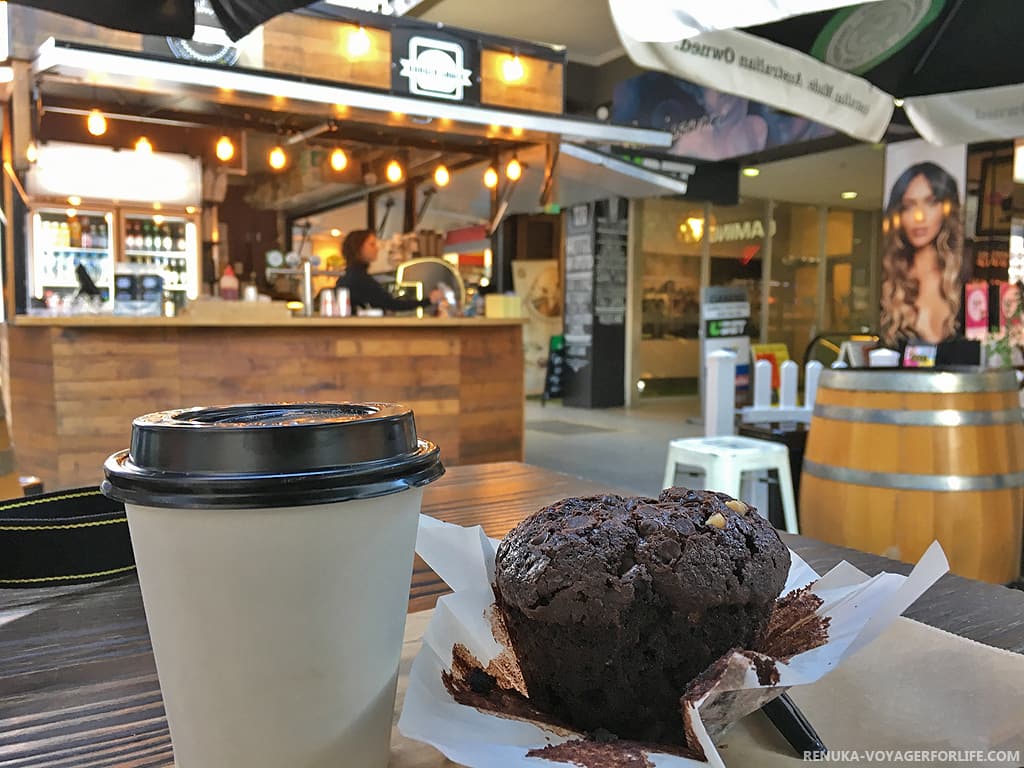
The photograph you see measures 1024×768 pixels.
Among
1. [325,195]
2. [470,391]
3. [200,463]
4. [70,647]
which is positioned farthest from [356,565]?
[325,195]

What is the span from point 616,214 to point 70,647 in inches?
426

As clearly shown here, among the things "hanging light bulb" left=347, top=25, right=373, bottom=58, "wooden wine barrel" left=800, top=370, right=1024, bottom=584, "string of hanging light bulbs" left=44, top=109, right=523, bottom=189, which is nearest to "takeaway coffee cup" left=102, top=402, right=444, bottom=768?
"wooden wine barrel" left=800, top=370, right=1024, bottom=584

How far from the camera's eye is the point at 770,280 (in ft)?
42.4

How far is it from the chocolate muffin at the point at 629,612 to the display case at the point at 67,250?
322 inches

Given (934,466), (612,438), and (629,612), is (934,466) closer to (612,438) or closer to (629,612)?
(629,612)

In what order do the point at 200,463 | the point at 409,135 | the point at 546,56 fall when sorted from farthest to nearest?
the point at 409,135 < the point at 546,56 < the point at 200,463

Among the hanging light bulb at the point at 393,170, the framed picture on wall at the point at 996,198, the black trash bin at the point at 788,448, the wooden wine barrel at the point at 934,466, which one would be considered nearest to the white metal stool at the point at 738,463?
the black trash bin at the point at 788,448

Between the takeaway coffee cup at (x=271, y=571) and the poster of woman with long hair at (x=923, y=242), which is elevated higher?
the poster of woman with long hair at (x=923, y=242)

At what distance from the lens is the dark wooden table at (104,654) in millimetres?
576

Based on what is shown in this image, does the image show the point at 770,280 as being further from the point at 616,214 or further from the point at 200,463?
the point at 200,463

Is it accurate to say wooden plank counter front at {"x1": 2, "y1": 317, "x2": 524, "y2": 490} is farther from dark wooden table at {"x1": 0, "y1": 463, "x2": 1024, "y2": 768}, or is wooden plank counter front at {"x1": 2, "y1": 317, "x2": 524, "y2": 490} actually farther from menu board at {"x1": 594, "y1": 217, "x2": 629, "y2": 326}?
menu board at {"x1": 594, "y1": 217, "x2": 629, "y2": 326}

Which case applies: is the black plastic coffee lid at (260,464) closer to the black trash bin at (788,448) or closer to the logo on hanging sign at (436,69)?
the black trash bin at (788,448)

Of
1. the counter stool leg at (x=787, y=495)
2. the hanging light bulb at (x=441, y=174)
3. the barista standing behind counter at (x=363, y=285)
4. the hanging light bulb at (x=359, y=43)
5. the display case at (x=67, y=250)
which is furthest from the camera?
the display case at (x=67, y=250)

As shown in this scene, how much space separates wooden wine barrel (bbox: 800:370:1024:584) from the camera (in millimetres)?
2104
